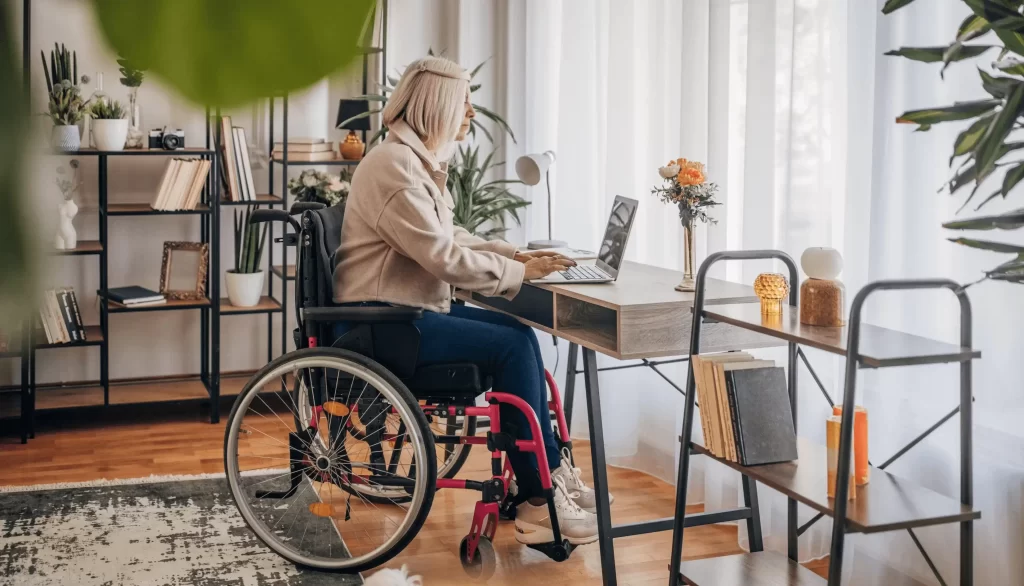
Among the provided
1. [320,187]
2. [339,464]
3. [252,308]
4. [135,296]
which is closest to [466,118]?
[339,464]

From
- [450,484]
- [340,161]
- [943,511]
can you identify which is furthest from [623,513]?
[340,161]

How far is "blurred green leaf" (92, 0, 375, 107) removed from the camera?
135mm

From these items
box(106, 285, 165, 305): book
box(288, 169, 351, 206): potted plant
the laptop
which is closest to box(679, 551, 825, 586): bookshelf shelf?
the laptop

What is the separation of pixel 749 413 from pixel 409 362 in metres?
0.76

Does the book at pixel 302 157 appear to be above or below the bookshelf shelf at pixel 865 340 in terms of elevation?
above

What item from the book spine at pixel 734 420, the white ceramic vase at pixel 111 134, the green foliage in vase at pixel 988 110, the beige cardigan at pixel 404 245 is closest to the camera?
the green foliage in vase at pixel 988 110

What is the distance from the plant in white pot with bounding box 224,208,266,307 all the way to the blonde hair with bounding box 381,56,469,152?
1.39m

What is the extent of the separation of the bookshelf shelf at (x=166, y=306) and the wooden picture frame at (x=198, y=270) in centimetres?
3

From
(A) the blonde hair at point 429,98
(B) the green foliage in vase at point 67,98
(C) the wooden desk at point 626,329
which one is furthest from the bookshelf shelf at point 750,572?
(B) the green foliage in vase at point 67,98

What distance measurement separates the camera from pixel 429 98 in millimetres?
2383

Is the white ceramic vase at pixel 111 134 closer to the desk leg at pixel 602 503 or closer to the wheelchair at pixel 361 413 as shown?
the wheelchair at pixel 361 413

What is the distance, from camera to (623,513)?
107 inches

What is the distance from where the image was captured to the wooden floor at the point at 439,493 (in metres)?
2.33

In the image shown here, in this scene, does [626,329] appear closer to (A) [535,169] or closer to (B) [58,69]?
(A) [535,169]
